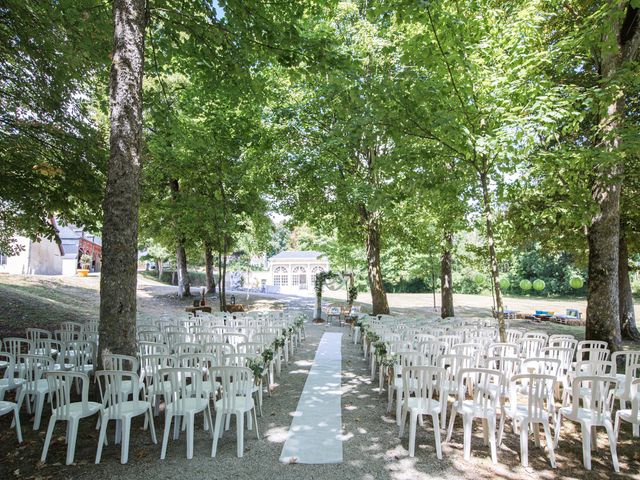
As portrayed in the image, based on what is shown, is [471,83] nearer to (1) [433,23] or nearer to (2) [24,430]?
(1) [433,23]

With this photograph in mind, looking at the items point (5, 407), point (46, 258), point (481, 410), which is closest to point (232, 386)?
point (5, 407)

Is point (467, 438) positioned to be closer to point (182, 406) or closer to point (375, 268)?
point (182, 406)

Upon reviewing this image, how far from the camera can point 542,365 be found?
554 centimetres

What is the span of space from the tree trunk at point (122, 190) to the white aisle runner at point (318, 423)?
258cm

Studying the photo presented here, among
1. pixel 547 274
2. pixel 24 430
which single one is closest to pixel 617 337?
pixel 24 430

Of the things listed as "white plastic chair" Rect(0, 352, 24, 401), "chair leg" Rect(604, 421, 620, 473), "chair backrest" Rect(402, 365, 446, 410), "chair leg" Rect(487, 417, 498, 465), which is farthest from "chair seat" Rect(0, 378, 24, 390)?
"chair leg" Rect(604, 421, 620, 473)

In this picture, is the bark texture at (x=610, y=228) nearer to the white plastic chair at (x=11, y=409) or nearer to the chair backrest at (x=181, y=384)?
the chair backrest at (x=181, y=384)

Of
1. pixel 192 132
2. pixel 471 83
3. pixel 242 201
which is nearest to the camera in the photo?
pixel 471 83

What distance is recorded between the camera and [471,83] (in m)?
7.21

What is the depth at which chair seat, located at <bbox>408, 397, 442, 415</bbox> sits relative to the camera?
4.56 meters

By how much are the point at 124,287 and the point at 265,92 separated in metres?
5.39

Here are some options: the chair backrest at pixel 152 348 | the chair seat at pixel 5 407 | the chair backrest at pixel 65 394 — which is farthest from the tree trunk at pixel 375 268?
the chair seat at pixel 5 407

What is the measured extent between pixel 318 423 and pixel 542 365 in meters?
3.37

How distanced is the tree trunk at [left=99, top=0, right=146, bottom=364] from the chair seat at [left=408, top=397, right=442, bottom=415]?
12.6ft
